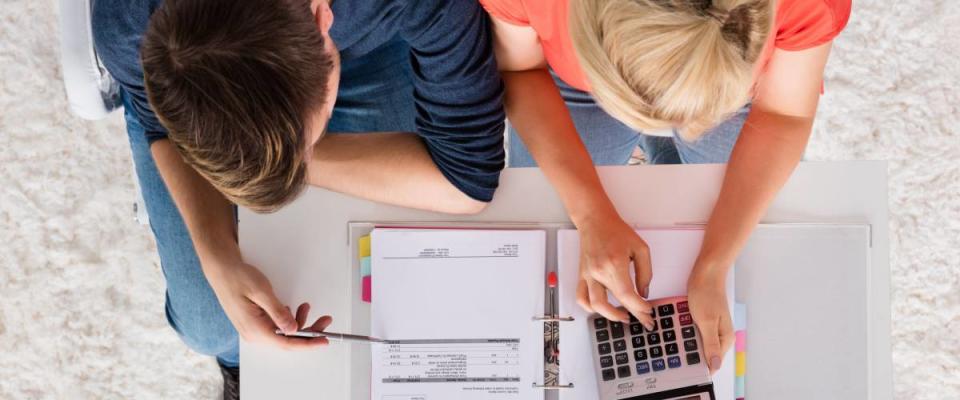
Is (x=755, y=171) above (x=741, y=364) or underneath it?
above

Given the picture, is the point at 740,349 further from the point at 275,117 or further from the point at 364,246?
the point at 275,117

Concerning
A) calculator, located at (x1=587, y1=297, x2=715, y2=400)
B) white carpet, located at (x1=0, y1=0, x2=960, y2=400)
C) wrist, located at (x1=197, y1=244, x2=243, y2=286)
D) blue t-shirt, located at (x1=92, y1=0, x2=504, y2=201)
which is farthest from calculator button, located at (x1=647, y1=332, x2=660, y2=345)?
white carpet, located at (x1=0, y1=0, x2=960, y2=400)

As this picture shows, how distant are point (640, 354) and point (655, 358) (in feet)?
0.05

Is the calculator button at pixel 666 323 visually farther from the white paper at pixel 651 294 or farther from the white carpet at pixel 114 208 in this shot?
the white carpet at pixel 114 208

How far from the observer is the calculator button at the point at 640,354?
0.75 m

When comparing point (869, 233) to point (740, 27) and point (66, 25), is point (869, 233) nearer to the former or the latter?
point (740, 27)

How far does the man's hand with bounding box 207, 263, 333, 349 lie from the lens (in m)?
0.80

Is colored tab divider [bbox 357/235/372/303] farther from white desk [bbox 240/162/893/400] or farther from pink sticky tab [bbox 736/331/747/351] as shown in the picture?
pink sticky tab [bbox 736/331/747/351]

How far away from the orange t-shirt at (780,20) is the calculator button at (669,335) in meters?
0.26

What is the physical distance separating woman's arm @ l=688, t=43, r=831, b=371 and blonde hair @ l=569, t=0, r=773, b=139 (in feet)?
0.50

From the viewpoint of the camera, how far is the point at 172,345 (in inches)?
53.1

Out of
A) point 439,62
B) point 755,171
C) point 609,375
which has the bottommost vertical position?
point 609,375

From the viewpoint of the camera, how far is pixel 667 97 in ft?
2.08

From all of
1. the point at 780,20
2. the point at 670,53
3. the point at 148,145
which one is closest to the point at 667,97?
the point at 670,53
